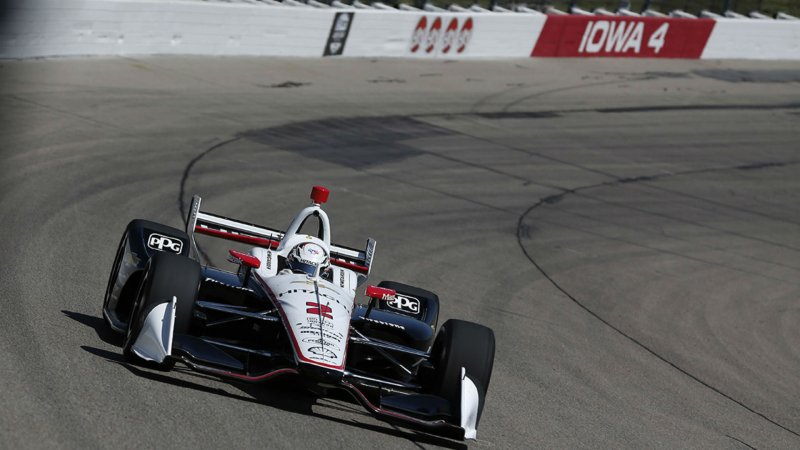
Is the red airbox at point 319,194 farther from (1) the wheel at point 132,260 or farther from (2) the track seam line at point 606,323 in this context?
(2) the track seam line at point 606,323

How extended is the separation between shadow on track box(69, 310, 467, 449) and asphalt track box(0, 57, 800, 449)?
32 millimetres

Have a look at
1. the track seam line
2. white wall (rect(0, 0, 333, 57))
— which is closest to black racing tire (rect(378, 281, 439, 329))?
the track seam line

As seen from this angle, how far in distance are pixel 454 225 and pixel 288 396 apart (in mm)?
8416

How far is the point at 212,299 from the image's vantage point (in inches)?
348

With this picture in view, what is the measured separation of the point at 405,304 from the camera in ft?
32.2

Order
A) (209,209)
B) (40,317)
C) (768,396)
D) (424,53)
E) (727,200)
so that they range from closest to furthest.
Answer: (40,317), (768,396), (209,209), (727,200), (424,53)

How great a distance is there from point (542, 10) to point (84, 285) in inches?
934

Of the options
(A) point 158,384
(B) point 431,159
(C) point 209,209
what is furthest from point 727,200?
(A) point 158,384

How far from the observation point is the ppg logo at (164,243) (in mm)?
9070

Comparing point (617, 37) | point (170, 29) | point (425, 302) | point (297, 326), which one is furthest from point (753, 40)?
point (297, 326)

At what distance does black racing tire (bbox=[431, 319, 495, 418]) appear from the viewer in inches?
320

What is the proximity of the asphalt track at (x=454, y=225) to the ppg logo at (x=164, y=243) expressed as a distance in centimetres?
75

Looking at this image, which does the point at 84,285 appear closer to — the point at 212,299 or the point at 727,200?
the point at 212,299

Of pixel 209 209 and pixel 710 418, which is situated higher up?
pixel 710 418
